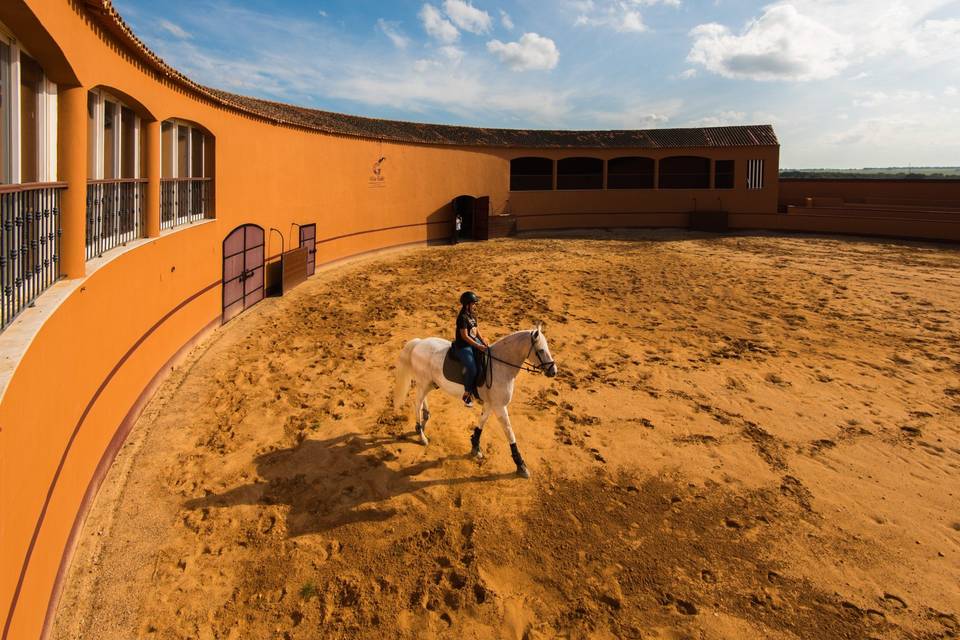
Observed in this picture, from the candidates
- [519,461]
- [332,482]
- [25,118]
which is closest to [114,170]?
[25,118]

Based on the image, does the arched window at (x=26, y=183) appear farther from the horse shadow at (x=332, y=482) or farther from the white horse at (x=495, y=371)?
the white horse at (x=495, y=371)

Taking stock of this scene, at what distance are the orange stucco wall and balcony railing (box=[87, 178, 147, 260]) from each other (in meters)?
0.21

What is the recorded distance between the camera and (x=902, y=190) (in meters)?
31.3

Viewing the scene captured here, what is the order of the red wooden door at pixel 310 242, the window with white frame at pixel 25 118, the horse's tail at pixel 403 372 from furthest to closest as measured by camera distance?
the red wooden door at pixel 310 242
the horse's tail at pixel 403 372
the window with white frame at pixel 25 118

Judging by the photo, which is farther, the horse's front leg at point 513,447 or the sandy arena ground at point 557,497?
the horse's front leg at point 513,447

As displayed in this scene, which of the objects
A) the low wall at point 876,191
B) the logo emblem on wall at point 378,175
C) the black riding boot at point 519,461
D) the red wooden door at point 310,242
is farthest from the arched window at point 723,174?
the black riding boot at point 519,461

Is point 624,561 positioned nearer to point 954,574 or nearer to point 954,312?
point 954,574

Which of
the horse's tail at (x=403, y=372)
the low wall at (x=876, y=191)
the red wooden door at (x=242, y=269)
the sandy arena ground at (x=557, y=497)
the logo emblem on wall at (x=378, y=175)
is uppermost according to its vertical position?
the low wall at (x=876, y=191)

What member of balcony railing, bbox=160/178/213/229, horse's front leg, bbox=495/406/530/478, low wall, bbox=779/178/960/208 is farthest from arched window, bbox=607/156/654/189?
horse's front leg, bbox=495/406/530/478

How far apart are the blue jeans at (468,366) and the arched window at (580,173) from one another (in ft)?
88.2

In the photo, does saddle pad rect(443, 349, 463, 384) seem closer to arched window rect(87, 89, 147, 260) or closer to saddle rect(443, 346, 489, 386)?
saddle rect(443, 346, 489, 386)

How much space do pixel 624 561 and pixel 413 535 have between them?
2215mm

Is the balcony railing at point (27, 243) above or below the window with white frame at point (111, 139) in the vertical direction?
below

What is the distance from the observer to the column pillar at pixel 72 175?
18.8ft
